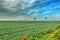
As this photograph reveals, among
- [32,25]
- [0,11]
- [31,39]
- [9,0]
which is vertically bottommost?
[31,39]

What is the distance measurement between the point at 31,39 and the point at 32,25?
1189 millimetres

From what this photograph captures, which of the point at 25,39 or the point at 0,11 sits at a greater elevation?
the point at 0,11

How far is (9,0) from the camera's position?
5.30m

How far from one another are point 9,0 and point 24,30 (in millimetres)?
1089

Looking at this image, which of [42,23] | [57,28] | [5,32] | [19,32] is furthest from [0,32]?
[57,28]

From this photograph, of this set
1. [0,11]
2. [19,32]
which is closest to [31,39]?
[19,32]

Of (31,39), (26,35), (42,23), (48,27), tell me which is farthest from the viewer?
(42,23)

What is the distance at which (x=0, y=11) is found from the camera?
5297mm

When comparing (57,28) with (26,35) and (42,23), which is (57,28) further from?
(26,35)

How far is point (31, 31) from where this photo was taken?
5.38 meters

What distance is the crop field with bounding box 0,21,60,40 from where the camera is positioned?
510 centimetres

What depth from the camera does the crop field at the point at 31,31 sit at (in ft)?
16.7

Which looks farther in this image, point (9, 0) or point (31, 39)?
point (9, 0)

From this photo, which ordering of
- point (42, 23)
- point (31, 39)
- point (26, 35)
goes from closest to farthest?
1. point (31, 39)
2. point (26, 35)
3. point (42, 23)
